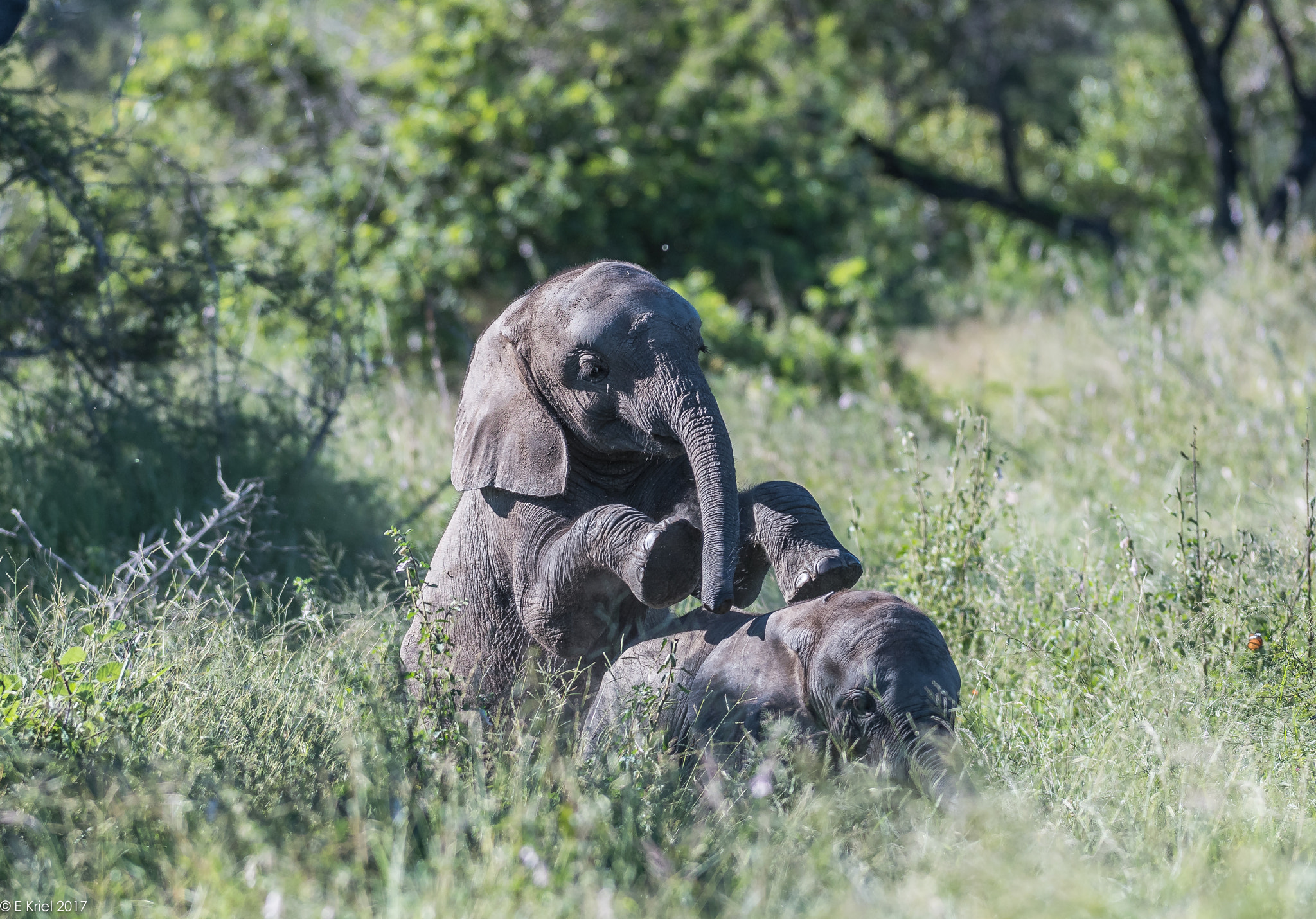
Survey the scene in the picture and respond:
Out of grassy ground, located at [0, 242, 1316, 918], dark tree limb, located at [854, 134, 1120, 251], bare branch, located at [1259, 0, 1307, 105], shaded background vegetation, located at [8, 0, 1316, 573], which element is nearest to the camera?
grassy ground, located at [0, 242, 1316, 918]

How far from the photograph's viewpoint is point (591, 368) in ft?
10.2

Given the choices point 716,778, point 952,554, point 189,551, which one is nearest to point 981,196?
point 952,554

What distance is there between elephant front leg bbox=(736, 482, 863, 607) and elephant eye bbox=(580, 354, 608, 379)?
46 centimetres

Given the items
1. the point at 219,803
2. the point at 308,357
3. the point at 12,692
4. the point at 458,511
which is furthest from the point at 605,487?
the point at 308,357

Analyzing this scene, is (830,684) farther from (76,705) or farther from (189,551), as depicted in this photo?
(189,551)

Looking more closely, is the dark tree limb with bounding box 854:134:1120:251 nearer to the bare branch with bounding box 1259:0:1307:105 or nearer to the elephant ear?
the bare branch with bounding box 1259:0:1307:105

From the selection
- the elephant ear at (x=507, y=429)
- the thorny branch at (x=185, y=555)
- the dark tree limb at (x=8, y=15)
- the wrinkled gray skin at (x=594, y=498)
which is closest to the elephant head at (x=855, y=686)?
the wrinkled gray skin at (x=594, y=498)

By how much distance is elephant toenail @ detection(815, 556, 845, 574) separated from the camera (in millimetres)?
2910

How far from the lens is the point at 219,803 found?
283 centimetres

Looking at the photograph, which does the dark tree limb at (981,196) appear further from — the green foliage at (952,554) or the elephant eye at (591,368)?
the elephant eye at (591,368)

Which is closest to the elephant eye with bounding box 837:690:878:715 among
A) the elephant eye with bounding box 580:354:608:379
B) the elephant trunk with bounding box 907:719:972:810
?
the elephant trunk with bounding box 907:719:972:810

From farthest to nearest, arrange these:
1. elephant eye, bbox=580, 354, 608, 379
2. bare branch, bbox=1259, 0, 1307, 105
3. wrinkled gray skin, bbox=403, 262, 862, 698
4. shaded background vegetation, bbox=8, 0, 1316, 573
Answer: bare branch, bbox=1259, 0, 1307, 105 → shaded background vegetation, bbox=8, 0, 1316, 573 → elephant eye, bbox=580, 354, 608, 379 → wrinkled gray skin, bbox=403, 262, 862, 698

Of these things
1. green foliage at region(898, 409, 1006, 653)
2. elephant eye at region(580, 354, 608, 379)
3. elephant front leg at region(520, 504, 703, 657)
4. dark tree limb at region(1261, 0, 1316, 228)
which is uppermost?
dark tree limb at region(1261, 0, 1316, 228)

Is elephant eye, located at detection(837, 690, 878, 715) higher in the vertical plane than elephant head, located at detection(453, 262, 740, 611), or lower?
lower
